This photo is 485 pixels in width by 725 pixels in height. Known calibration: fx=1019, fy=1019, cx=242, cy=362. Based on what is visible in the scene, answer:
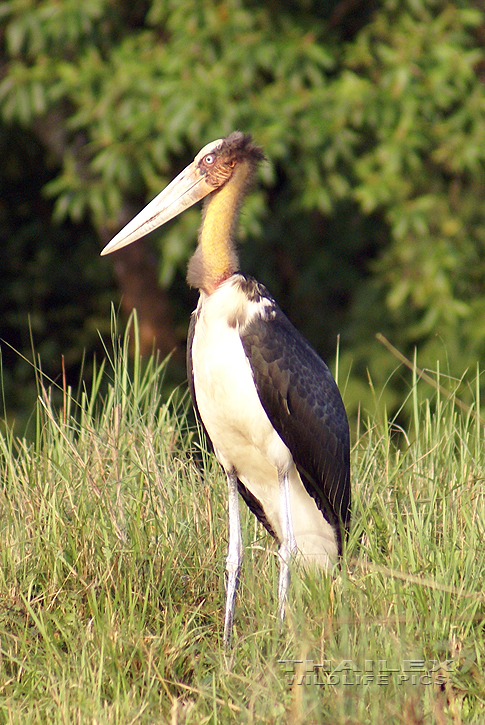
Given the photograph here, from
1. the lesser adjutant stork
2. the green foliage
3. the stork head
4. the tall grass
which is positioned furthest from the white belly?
the green foliage

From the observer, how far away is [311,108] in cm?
500

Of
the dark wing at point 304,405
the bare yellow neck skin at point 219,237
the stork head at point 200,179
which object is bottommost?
the dark wing at point 304,405

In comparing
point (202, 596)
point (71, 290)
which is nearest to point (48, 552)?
point (202, 596)

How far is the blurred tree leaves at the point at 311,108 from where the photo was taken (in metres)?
4.86

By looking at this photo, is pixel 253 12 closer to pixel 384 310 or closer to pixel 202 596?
pixel 384 310

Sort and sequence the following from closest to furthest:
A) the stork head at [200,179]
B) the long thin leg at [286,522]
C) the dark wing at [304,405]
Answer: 1. the dark wing at [304,405]
2. the long thin leg at [286,522]
3. the stork head at [200,179]

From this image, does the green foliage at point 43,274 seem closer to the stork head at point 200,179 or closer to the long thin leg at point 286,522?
the stork head at point 200,179

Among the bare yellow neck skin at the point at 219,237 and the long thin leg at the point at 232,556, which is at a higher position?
the bare yellow neck skin at the point at 219,237

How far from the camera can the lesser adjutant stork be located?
9.62 feet

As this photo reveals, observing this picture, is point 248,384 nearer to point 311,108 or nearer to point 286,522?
point 286,522

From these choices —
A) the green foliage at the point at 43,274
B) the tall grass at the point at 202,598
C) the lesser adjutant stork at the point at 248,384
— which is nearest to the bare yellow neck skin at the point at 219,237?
the lesser adjutant stork at the point at 248,384

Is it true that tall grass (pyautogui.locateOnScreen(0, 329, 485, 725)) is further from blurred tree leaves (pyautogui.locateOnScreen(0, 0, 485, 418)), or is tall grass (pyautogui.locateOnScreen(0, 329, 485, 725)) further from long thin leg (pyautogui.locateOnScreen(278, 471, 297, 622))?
blurred tree leaves (pyautogui.locateOnScreen(0, 0, 485, 418))

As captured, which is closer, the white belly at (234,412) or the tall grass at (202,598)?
the tall grass at (202,598)

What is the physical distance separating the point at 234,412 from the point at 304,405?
0.71 feet
